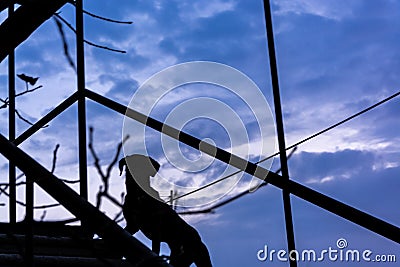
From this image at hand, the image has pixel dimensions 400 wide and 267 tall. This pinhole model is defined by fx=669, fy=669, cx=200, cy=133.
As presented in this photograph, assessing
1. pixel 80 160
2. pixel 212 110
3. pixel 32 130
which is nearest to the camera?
pixel 212 110

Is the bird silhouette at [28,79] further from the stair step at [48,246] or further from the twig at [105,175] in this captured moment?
the twig at [105,175]

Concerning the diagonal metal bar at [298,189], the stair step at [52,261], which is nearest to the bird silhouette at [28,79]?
the diagonal metal bar at [298,189]

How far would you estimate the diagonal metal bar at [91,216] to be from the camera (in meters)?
1.34

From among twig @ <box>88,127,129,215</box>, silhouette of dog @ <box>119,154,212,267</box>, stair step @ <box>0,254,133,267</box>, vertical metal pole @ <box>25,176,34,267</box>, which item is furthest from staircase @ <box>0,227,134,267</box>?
twig @ <box>88,127,129,215</box>

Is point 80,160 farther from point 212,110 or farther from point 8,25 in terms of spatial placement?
point 212,110

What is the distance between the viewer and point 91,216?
1384mm

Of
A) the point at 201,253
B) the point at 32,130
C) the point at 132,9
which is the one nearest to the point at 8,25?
the point at 132,9

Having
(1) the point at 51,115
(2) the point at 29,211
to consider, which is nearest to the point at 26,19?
(2) the point at 29,211

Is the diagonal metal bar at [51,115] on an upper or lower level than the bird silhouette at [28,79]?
upper

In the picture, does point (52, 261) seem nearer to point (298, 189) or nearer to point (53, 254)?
point (53, 254)

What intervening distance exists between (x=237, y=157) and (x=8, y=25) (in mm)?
966

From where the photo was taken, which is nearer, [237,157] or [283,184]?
[283,184]

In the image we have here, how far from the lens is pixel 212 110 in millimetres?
1518

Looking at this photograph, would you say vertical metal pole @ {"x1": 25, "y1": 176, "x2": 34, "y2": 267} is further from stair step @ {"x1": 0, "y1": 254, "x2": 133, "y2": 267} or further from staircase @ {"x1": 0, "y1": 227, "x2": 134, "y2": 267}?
stair step @ {"x1": 0, "y1": 254, "x2": 133, "y2": 267}
